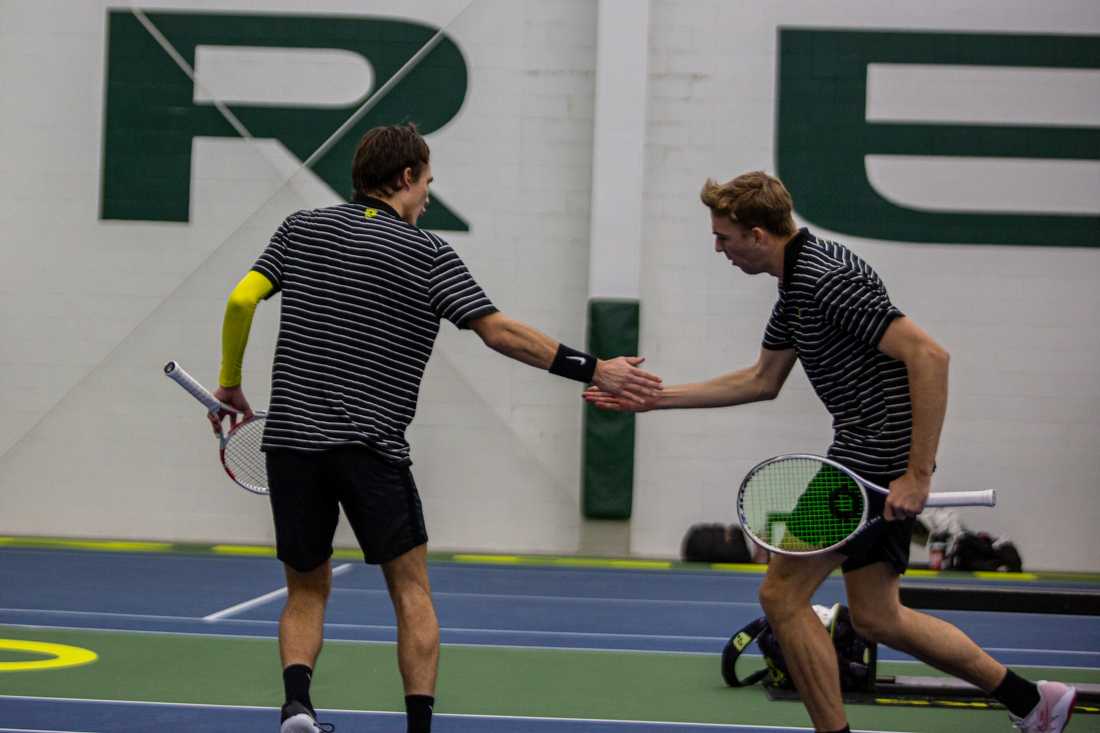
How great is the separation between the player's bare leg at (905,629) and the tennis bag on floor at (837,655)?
1.41m

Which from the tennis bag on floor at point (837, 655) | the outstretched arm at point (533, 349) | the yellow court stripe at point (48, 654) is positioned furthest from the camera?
the yellow court stripe at point (48, 654)

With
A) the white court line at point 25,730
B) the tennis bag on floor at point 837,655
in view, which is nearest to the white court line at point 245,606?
the white court line at point 25,730

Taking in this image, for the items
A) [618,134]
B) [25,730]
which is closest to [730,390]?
[25,730]

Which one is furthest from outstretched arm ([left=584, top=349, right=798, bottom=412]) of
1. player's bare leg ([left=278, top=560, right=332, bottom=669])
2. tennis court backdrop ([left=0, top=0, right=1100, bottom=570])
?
tennis court backdrop ([left=0, top=0, right=1100, bottom=570])

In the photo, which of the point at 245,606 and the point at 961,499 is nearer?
the point at 961,499

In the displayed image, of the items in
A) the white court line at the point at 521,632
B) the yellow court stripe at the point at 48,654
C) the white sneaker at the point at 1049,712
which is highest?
the white sneaker at the point at 1049,712

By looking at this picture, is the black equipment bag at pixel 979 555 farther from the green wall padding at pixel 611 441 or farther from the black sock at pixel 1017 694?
the black sock at pixel 1017 694

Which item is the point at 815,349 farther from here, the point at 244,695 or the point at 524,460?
the point at 524,460

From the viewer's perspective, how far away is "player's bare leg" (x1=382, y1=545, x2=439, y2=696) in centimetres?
368

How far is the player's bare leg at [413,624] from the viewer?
145 inches

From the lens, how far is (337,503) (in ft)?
12.1

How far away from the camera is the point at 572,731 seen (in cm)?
473

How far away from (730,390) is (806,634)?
89cm

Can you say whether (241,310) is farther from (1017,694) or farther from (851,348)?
(1017,694)
